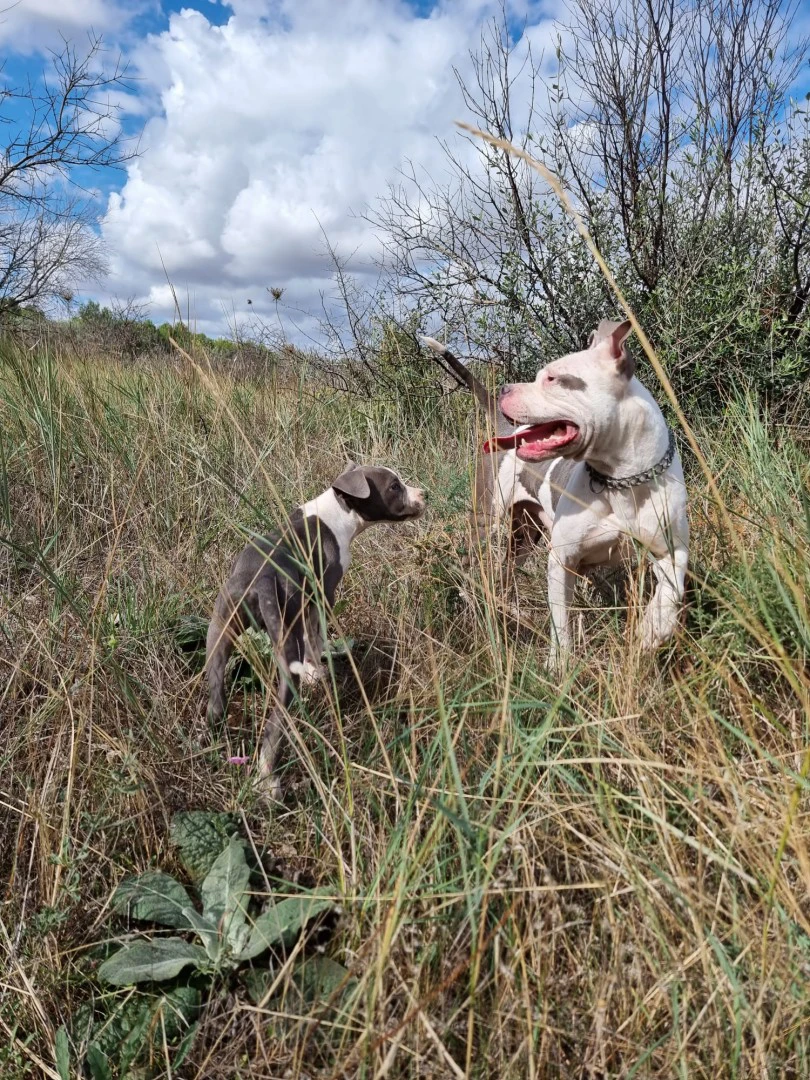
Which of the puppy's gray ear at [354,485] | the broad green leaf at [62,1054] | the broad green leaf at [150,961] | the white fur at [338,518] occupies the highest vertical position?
the puppy's gray ear at [354,485]

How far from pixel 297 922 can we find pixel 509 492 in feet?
9.12

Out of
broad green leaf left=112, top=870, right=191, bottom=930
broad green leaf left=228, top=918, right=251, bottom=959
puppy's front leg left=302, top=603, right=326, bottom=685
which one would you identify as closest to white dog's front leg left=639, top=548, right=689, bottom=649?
puppy's front leg left=302, top=603, right=326, bottom=685

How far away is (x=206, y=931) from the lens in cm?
184

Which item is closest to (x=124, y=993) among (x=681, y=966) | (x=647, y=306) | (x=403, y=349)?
(x=681, y=966)

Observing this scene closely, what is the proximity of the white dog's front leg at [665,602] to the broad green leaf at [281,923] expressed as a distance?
1.45m

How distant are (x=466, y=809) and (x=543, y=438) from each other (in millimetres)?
1954

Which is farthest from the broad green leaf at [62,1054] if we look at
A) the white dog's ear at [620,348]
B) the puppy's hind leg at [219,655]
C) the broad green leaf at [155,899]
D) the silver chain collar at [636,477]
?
the white dog's ear at [620,348]

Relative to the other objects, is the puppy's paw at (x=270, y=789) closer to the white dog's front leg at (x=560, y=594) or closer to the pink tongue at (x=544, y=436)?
the white dog's front leg at (x=560, y=594)

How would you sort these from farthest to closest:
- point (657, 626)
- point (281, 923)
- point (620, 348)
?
point (620, 348) → point (657, 626) → point (281, 923)

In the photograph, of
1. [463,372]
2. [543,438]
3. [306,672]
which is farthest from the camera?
[463,372]

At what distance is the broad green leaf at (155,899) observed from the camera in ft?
6.34

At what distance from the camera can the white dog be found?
303 cm

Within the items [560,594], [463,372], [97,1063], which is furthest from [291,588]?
[463,372]

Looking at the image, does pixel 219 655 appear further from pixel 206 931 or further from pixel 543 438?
pixel 543 438
